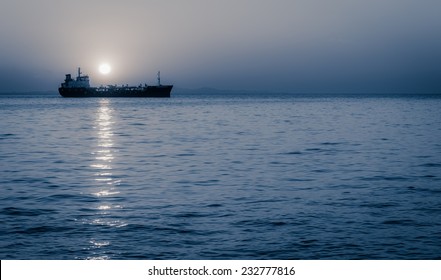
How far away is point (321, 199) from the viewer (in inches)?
671

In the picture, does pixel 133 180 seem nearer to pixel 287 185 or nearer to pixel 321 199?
pixel 287 185

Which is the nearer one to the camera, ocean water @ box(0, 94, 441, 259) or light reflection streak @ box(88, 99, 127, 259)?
ocean water @ box(0, 94, 441, 259)

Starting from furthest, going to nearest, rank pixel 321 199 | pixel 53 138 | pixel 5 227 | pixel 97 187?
pixel 53 138, pixel 97 187, pixel 321 199, pixel 5 227

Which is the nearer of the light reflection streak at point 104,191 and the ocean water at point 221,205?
the ocean water at point 221,205

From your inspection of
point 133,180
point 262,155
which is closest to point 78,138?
point 262,155

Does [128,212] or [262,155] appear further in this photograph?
[262,155]

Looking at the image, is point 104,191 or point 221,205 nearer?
point 221,205

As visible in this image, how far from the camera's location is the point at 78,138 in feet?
141

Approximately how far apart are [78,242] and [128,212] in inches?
118

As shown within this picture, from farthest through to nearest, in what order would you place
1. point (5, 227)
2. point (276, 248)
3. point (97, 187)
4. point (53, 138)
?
1. point (53, 138)
2. point (97, 187)
3. point (5, 227)
4. point (276, 248)

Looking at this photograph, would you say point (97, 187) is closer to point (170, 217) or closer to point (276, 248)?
point (170, 217)

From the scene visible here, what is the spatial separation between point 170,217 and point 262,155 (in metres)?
15.8
